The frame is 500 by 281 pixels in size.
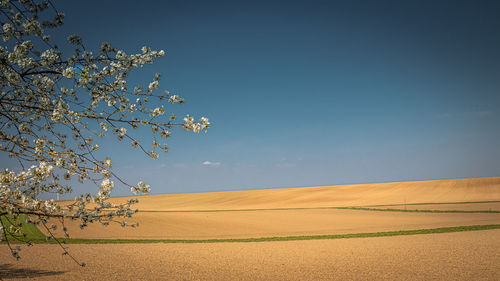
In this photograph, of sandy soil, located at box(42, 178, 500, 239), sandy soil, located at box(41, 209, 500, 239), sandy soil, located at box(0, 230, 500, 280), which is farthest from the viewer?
sandy soil, located at box(42, 178, 500, 239)

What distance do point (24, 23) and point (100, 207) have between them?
95.9 inches

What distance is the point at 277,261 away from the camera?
10617 mm

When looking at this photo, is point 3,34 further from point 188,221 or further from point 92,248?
point 188,221

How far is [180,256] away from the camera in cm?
1168

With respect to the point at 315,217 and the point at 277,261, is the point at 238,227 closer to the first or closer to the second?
the point at 315,217

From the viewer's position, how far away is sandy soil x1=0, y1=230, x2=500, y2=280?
8.77 meters

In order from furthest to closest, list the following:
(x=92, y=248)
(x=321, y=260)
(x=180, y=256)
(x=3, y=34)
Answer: (x=92, y=248)
(x=180, y=256)
(x=321, y=260)
(x=3, y=34)

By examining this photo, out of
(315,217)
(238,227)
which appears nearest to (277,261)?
(238,227)

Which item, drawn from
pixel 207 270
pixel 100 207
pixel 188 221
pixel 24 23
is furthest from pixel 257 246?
pixel 188 221

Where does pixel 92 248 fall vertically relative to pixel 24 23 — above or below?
below

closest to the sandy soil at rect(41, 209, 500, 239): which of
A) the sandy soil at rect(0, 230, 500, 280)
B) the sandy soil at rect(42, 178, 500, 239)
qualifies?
the sandy soil at rect(42, 178, 500, 239)

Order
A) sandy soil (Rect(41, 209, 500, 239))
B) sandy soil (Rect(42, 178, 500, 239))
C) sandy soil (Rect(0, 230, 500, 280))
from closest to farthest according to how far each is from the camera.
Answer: sandy soil (Rect(0, 230, 500, 280)) < sandy soil (Rect(41, 209, 500, 239)) < sandy soil (Rect(42, 178, 500, 239))

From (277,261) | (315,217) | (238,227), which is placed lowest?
(238,227)

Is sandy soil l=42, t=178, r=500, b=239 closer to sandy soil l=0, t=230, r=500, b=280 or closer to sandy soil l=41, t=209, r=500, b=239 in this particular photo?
sandy soil l=41, t=209, r=500, b=239
